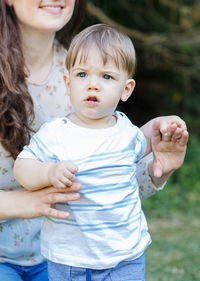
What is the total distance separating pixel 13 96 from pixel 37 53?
0.33 m

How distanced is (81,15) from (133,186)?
119 cm

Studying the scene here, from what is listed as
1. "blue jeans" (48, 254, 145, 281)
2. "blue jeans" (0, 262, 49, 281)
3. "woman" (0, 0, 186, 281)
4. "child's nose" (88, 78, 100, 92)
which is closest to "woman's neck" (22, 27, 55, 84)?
"woman" (0, 0, 186, 281)

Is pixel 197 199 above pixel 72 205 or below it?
below

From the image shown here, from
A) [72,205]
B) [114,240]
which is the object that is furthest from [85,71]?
[114,240]

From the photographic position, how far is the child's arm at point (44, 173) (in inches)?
63.8

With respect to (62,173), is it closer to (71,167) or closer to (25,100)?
(71,167)

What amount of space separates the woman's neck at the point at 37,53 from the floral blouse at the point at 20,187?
0.12ft

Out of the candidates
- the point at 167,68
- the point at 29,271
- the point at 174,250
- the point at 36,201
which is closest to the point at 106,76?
the point at 36,201

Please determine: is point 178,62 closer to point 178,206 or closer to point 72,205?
point 178,206

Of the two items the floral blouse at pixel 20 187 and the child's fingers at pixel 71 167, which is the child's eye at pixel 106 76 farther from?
the floral blouse at pixel 20 187

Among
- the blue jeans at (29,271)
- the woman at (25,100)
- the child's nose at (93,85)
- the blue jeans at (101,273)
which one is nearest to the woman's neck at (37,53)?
the woman at (25,100)

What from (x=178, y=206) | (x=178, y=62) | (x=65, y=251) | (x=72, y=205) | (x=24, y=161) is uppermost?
(x=24, y=161)

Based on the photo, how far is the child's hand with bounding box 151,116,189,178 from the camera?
75.7 inches

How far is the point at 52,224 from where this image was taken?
183 centimetres
